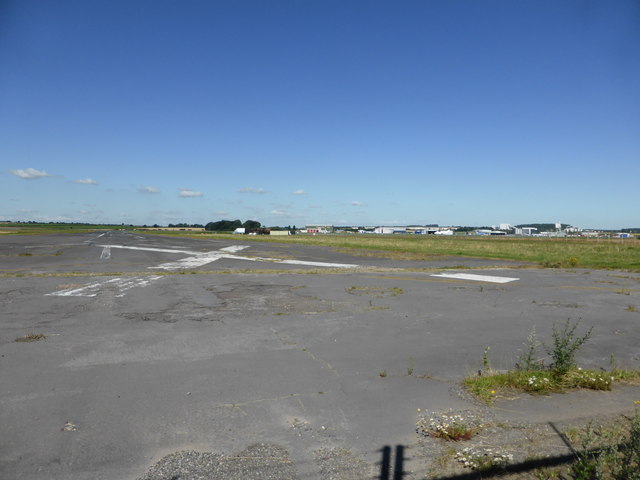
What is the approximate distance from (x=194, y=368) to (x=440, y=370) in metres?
3.49

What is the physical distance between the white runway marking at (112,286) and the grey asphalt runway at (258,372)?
0.19m

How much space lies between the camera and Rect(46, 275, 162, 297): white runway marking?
1120cm

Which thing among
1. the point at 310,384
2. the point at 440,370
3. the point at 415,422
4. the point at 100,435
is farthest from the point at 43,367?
the point at 440,370

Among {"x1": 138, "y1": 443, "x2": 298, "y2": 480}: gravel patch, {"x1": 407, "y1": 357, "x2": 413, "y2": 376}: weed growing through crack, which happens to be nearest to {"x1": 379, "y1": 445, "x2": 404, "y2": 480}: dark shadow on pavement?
{"x1": 138, "y1": 443, "x2": 298, "y2": 480}: gravel patch

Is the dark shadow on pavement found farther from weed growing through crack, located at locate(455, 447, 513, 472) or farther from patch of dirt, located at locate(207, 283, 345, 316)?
patch of dirt, located at locate(207, 283, 345, 316)

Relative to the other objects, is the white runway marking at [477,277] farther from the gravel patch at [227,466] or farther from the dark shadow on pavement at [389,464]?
the gravel patch at [227,466]

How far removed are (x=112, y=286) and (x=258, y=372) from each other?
976 cm

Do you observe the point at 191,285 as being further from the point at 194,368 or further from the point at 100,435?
the point at 100,435

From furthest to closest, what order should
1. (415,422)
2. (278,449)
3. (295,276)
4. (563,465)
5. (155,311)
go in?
(295,276) < (155,311) < (415,422) < (278,449) < (563,465)

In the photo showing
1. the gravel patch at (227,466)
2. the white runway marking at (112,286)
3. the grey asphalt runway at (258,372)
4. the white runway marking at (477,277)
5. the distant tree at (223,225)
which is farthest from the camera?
the distant tree at (223,225)

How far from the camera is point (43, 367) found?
529 cm

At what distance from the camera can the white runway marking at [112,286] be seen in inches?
441

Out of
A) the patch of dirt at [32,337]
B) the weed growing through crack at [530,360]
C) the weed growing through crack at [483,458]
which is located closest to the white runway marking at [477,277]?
the weed growing through crack at [530,360]

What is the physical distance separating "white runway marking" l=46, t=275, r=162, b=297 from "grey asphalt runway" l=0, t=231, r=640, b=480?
189mm
